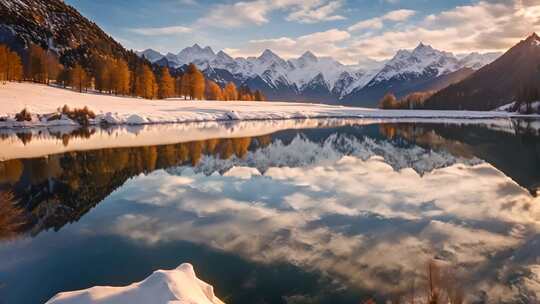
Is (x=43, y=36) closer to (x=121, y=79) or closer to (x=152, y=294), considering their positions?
(x=121, y=79)

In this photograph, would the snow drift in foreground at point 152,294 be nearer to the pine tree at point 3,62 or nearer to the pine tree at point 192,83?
the pine tree at point 3,62

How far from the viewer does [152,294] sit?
6.36 metres

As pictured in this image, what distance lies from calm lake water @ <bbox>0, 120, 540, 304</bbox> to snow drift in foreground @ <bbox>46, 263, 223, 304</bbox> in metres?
1.99

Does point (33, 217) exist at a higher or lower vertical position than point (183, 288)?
lower

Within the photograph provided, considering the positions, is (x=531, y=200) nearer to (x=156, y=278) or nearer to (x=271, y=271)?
(x=271, y=271)

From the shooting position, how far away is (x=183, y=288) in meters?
6.59

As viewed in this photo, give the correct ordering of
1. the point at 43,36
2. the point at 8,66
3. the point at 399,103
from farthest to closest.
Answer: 1. the point at 43,36
2. the point at 399,103
3. the point at 8,66

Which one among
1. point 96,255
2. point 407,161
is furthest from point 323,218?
point 407,161

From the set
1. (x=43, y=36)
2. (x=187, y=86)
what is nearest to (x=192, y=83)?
(x=187, y=86)

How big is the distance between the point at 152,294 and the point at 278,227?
291 inches

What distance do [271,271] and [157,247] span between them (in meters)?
3.77

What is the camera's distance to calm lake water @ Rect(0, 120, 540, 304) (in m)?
9.13

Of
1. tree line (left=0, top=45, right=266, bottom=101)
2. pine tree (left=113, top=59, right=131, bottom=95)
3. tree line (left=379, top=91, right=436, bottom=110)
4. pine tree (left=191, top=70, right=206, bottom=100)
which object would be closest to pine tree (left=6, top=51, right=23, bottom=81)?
tree line (left=0, top=45, right=266, bottom=101)

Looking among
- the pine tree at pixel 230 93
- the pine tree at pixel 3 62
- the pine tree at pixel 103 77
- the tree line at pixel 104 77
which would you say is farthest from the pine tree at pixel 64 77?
the pine tree at pixel 230 93
